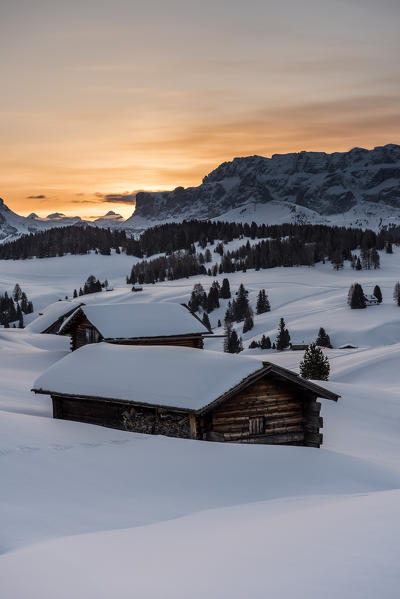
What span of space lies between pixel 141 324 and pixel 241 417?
14.8m

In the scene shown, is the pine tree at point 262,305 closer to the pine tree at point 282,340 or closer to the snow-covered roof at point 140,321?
the pine tree at point 282,340

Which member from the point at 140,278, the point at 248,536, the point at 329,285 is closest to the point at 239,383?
the point at 248,536

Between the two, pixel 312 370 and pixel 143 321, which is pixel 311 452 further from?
pixel 312 370

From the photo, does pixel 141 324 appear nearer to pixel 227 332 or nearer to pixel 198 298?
pixel 227 332

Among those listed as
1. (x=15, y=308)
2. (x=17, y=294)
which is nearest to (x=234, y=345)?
(x=15, y=308)

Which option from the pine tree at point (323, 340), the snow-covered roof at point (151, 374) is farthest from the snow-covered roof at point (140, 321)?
the pine tree at point (323, 340)

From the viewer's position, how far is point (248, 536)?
869 centimetres

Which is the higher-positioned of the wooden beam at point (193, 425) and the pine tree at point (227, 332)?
the wooden beam at point (193, 425)

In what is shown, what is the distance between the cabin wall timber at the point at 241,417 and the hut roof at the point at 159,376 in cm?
34

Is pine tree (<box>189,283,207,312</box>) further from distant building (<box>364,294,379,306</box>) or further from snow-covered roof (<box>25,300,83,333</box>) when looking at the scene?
snow-covered roof (<box>25,300,83,333</box>)

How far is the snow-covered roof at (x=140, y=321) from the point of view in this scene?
31.6 meters

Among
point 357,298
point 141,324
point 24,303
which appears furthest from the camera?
point 24,303

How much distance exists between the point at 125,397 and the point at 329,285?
148 meters

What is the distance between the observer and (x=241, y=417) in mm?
18547
